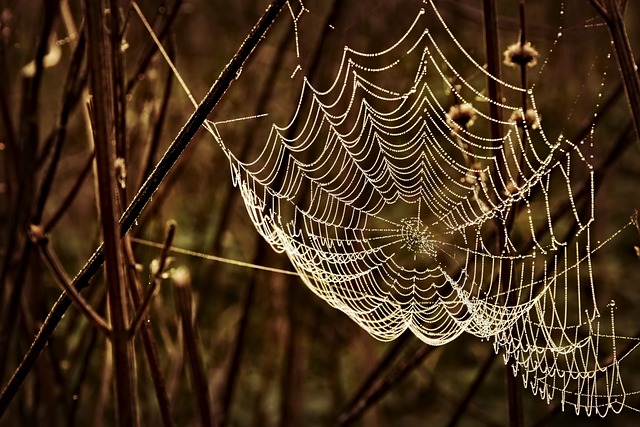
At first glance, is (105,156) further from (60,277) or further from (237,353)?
(237,353)

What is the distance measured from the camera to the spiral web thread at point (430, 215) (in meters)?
1.14

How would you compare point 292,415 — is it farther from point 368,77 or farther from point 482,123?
point 482,123

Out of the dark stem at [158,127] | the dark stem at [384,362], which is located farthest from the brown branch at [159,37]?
the dark stem at [384,362]

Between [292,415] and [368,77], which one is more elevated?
[368,77]

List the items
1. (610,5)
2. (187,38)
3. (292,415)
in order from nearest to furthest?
(610,5) < (292,415) < (187,38)

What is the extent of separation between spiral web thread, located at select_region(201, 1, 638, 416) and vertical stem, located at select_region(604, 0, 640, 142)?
8.1 inches

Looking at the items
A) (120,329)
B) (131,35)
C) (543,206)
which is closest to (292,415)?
(120,329)

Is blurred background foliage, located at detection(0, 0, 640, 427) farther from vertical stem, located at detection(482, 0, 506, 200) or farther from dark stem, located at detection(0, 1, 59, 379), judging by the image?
vertical stem, located at detection(482, 0, 506, 200)

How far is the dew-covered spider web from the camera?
113 centimetres

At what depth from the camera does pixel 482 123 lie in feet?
12.7

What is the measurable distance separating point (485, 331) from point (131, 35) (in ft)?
7.06

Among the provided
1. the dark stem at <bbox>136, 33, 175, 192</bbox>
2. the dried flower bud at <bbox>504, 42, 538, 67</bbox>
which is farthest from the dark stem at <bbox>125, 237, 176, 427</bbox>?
the dried flower bud at <bbox>504, 42, 538, 67</bbox>

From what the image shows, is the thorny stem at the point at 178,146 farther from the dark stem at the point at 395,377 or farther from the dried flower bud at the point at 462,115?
the dried flower bud at the point at 462,115

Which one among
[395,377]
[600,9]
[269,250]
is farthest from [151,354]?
[269,250]
